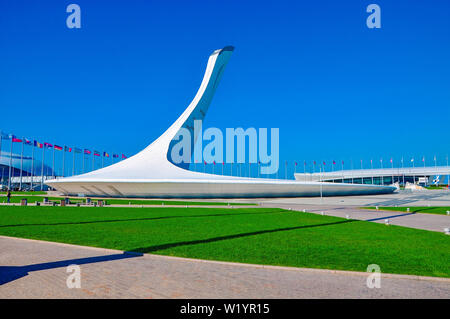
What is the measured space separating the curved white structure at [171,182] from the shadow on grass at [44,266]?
65.7 ft

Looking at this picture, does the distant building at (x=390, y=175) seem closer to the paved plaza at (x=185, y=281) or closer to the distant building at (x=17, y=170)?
the distant building at (x=17, y=170)

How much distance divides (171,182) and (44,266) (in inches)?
826

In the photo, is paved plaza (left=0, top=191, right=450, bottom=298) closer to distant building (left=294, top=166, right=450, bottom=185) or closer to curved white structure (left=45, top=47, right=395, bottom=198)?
curved white structure (left=45, top=47, right=395, bottom=198)

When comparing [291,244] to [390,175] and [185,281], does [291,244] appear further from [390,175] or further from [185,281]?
[390,175]

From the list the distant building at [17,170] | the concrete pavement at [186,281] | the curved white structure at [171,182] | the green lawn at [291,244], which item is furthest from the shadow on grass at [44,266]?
the distant building at [17,170]

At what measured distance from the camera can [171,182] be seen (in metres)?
26.0

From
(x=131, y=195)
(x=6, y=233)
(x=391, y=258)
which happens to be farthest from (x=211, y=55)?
(x=391, y=258)

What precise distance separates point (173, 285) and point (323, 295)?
171cm

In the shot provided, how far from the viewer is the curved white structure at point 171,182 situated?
86.8 ft

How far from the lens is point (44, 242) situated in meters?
7.32

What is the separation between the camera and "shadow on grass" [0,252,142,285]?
444cm

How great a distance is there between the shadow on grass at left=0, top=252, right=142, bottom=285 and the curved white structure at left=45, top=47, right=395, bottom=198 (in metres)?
20.0

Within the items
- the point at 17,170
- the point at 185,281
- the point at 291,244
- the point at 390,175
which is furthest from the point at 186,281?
the point at 17,170
